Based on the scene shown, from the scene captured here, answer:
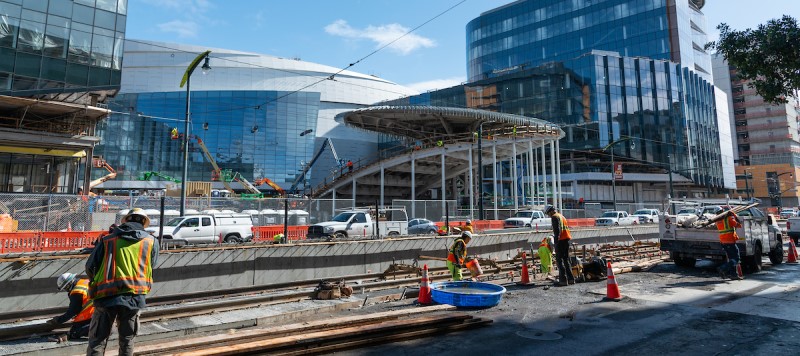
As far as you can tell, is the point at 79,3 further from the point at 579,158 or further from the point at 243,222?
the point at 579,158

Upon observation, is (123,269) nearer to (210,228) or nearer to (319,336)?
(319,336)

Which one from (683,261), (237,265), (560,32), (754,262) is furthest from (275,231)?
(560,32)

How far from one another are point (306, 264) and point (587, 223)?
83.8 feet

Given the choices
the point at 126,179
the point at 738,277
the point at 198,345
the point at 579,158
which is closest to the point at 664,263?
the point at 738,277

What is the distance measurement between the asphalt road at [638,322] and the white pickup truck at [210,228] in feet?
37.1

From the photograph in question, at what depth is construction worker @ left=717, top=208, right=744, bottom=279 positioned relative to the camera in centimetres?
1066

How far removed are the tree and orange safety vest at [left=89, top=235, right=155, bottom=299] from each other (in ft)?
43.2

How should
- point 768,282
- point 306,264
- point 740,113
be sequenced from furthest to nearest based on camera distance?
1. point 740,113
2. point 306,264
3. point 768,282

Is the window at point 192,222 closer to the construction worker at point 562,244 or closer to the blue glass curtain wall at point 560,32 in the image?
the construction worker at point 562,244

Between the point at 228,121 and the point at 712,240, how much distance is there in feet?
219

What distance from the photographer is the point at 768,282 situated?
35.0 ft

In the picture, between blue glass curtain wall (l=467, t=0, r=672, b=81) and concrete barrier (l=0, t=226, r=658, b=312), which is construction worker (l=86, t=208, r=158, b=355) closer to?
concrete barrier (l=0, t=226, r=658, b=312)

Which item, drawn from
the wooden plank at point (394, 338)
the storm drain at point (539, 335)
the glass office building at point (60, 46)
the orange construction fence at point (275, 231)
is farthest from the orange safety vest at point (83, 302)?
the glass office building at point (60, 46)

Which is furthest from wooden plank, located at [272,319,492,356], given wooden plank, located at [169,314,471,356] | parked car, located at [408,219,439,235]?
parked car, located at [408,219,439,235]
